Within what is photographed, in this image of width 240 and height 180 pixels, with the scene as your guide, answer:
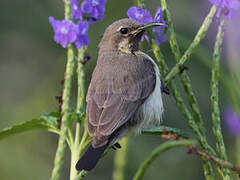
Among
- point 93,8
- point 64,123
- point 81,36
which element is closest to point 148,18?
point 93,8

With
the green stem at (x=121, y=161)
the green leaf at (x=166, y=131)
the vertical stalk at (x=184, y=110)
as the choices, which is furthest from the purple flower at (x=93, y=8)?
the green stem at (x=121, y=161)

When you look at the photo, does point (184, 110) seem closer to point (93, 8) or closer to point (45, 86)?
point (93, 8)

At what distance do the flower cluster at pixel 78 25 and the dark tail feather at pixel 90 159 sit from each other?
70 centimetres

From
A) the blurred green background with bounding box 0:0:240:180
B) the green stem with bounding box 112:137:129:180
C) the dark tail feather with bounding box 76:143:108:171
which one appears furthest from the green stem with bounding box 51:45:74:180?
the blurred green background with bounding box 0:0:240:180

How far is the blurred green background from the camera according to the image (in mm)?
6668

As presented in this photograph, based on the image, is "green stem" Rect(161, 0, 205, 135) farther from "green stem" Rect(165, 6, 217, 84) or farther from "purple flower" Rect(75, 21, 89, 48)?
"purple flower" Rect(75, 21, 89, 48)

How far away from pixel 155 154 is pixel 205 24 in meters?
1.21

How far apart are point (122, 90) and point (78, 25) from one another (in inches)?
49.0

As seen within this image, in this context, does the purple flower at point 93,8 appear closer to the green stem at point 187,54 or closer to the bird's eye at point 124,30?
the green stem at point 187,54

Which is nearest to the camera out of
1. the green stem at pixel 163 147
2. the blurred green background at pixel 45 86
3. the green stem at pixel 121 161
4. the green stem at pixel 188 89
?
the green stem at pixel 163 147

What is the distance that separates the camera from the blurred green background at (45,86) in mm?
6668

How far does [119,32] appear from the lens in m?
4.97

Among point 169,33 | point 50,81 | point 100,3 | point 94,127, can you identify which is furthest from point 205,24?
point 50,81

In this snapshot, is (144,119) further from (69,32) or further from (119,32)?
(69,32)
